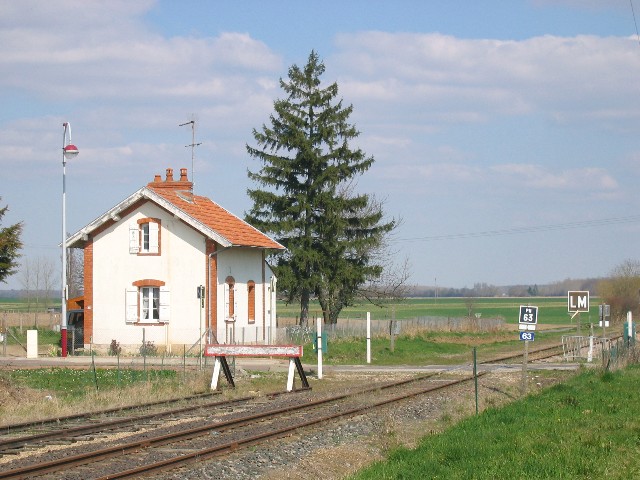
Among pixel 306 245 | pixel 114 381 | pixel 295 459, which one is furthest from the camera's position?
pixel 306 245

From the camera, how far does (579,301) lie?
2903cm

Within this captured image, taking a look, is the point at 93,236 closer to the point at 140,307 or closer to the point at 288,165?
the point at 140,307

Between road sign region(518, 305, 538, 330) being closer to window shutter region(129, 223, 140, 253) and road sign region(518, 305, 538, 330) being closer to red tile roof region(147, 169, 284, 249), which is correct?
red tile roof region(147, 169, 284, 249)

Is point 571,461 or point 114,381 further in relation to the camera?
point 114,381

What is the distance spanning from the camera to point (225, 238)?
129 feet

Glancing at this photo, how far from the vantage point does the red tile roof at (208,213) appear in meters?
40.8

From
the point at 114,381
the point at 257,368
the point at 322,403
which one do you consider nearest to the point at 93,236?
the point at 257,368

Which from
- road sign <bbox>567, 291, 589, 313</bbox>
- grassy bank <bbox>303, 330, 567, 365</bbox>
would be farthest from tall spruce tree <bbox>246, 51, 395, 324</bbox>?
road sign <bbox>567, 291, 589, 313</bbox>

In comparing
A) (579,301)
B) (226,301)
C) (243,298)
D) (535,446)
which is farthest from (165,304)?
(535,446)

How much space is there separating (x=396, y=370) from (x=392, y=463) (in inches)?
780

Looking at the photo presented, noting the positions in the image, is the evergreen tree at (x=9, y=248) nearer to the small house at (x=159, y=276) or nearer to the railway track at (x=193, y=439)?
the small house at (x=159, y=276)

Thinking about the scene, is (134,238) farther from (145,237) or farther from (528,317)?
(528,317)

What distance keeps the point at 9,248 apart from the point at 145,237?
22.2 ft

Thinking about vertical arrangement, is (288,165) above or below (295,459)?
above
